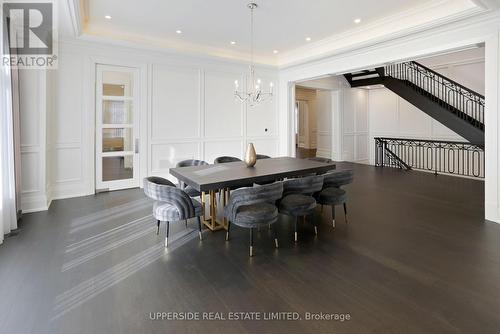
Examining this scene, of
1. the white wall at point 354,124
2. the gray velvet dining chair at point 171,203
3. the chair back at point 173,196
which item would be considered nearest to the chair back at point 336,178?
the gray velvet dining chair at point 171,203

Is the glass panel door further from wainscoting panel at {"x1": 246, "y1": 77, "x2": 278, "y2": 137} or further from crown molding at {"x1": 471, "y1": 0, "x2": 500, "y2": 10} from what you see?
crown molding at {"x1": 471, "y1": 0, "x2": 500, "y2": 10}

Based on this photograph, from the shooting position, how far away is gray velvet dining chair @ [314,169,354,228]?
4.11 m

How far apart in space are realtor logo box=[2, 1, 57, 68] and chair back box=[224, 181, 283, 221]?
3.54 meters

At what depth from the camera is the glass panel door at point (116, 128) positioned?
6.05 meters

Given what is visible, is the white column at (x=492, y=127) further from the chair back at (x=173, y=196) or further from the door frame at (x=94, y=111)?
the door frame at (x=94, y=111)

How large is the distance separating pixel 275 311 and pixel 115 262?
1843 millimetres

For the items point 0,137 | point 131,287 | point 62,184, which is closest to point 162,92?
point 62,184

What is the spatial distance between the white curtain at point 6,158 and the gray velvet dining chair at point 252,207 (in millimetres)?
2964

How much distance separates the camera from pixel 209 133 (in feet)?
24.7

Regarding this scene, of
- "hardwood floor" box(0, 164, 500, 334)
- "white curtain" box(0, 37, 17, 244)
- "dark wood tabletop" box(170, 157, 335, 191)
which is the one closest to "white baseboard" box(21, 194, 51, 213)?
"hardwood floor" box(0, 164, 500, 334)

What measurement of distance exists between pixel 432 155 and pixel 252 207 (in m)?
7.90

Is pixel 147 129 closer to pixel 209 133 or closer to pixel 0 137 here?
pixel 209 133

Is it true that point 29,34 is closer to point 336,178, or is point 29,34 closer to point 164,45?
point 164,45

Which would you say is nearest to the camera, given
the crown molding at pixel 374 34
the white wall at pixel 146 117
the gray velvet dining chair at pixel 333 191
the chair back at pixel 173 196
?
the chair back at pixel 173 196
